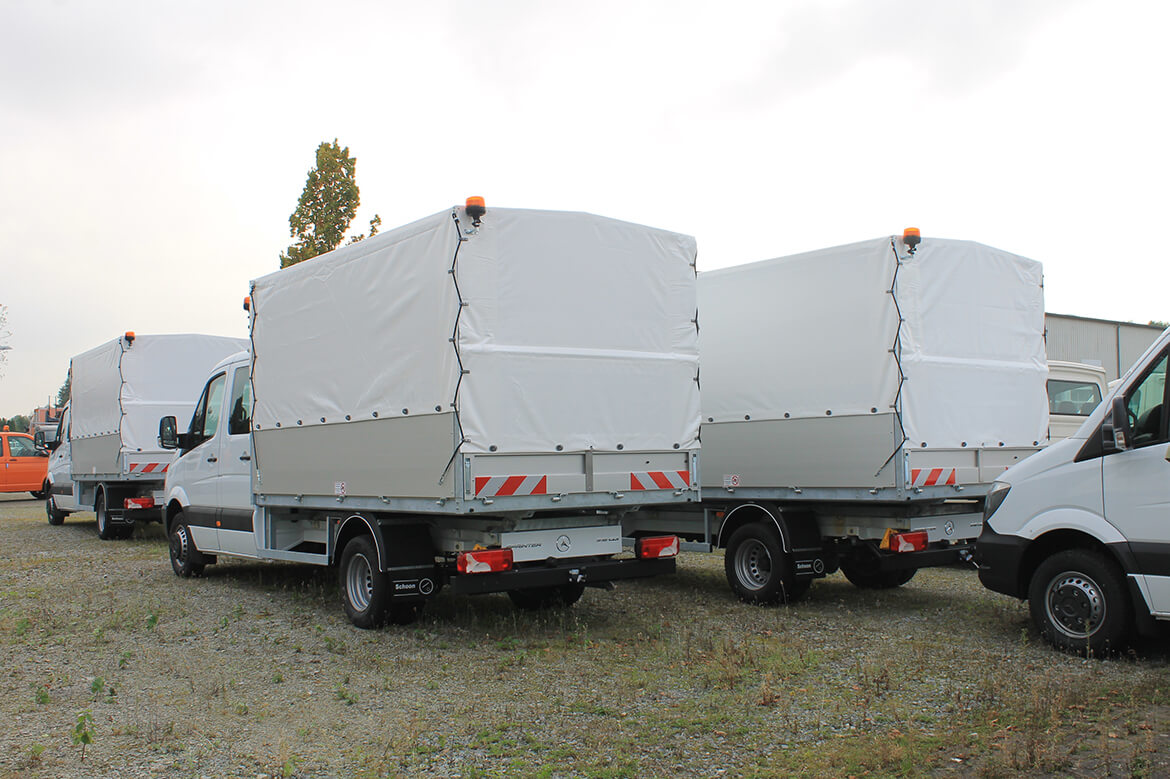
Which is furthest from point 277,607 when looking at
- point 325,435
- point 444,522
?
point 444,522

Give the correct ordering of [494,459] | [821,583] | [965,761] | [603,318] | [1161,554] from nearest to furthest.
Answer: [965,761]
[1161,554]
[494,459]
[603,318]
[821,583]

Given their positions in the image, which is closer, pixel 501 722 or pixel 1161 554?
pixel 501 722

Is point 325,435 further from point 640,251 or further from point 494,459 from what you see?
point 640,251

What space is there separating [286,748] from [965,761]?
3403mm

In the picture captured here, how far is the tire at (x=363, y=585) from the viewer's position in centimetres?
778

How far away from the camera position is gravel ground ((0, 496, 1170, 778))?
480 cm

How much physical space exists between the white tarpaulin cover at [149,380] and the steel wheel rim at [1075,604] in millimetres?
12310

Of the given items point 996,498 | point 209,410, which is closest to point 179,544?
point 209,410

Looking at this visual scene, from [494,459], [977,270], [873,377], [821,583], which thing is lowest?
[821,583]

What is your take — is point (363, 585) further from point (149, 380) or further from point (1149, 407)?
point (149, 380)

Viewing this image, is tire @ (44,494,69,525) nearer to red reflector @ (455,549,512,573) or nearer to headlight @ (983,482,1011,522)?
red reflector @ (455,549,512,573)

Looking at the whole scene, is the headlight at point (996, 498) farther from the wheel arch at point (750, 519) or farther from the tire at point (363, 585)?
the tire at point (363, 585)

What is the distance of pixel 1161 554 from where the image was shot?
20.3ft

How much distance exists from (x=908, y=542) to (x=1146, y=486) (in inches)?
92.5
